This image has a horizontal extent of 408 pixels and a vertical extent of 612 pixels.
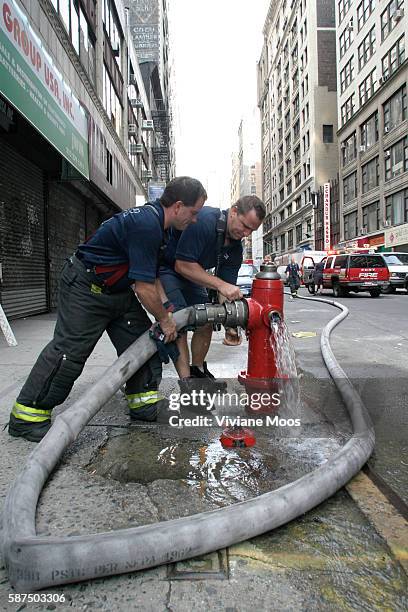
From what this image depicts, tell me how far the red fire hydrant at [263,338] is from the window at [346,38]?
45588 mm

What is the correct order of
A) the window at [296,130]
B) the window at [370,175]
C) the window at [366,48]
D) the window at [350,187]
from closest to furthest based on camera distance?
the window at [370,175]
the window at [366,48]
the window at [350,187]
the window at [296,130]

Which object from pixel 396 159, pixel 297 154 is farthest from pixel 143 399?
pixel 297 154

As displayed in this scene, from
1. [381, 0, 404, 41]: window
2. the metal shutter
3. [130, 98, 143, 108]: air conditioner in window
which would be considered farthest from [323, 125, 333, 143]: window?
the metal shutter

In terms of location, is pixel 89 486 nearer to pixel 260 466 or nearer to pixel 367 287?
pixel 260 466

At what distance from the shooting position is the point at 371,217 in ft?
122

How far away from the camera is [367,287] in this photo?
1730cm

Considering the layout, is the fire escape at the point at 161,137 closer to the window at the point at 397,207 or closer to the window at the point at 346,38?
the window at the point at 346,38

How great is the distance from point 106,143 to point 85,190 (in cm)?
252

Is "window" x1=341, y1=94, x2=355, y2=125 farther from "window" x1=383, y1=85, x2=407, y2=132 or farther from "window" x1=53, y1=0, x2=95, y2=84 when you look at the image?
"window" x1=53, y1=0, x2=95, y2=84

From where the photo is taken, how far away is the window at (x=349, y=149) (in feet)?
134

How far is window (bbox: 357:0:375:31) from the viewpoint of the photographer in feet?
119

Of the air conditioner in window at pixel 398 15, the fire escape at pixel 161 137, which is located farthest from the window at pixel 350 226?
the fire escape at pixel 161 137

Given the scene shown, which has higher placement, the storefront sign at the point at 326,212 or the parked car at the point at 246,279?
the storefront sign at the point at 326,212

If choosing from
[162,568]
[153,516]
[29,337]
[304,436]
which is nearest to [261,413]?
[304,436]
